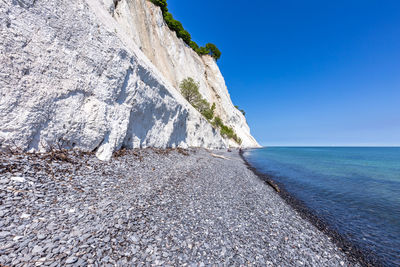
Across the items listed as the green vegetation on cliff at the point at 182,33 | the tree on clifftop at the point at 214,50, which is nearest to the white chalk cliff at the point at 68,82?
the green vegetation on cliff at the point at 182,33

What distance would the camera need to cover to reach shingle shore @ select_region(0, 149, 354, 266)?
2998 millimetres

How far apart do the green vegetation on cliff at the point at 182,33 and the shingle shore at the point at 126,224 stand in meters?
40.0

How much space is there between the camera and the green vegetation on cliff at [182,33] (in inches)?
1389

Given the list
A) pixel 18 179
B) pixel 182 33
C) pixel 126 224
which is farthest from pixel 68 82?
pixel 182 33

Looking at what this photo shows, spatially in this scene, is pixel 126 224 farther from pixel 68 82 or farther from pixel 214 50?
pixel 214 50

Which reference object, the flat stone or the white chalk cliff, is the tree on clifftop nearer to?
the white chalk cliff

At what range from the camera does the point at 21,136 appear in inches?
223

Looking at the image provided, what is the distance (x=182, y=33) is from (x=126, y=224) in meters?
52.5

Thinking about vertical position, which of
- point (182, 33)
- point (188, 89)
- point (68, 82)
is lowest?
point (68, 82)

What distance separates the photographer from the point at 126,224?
393cm

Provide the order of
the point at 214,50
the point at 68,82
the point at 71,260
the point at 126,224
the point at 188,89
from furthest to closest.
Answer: the point at 214,50
the point at 188,89
the point at 68,82
the point at 126,224
the point at 71,260

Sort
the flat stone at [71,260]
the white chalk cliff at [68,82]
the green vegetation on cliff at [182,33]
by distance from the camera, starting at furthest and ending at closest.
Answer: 1. the green vegetation on cliff at [182,33]
2. the white chalk cliff at [68,82]
3. the flat stone at [71,260]

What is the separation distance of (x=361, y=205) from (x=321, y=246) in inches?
331

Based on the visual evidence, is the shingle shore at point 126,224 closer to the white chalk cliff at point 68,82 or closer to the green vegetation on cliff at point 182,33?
the white chalk cliff at point 68,82
